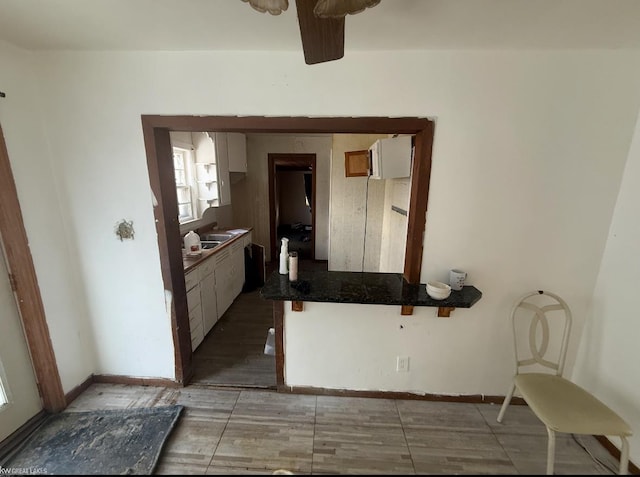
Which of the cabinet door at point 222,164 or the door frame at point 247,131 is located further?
the cabinet door at point 222,164

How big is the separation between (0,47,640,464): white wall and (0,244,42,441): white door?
0.53 ft

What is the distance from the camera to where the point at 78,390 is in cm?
185

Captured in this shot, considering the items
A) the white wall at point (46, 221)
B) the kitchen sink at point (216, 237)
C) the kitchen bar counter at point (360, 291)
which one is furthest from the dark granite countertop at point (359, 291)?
the kitchen sink at point (216, 237)

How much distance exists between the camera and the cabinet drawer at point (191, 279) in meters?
2.18

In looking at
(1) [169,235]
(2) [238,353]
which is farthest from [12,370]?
(2) [238,353]

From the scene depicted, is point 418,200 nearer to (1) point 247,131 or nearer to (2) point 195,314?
(1) point 247,131

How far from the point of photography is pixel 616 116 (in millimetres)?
1433

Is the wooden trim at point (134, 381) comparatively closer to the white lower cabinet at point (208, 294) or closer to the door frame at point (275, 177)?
the white lower cabinet at point (208, 294)

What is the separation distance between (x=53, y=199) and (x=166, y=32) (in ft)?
4.24

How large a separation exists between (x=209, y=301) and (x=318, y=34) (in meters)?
2.48

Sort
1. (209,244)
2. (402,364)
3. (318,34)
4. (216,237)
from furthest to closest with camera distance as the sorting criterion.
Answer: (216,237) → (209,244) → (402,364) → (318,34)

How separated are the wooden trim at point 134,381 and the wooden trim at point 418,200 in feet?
6.39

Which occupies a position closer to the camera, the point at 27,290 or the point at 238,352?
the point at 27,290

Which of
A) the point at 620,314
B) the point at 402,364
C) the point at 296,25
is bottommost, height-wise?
the point at 402,364
